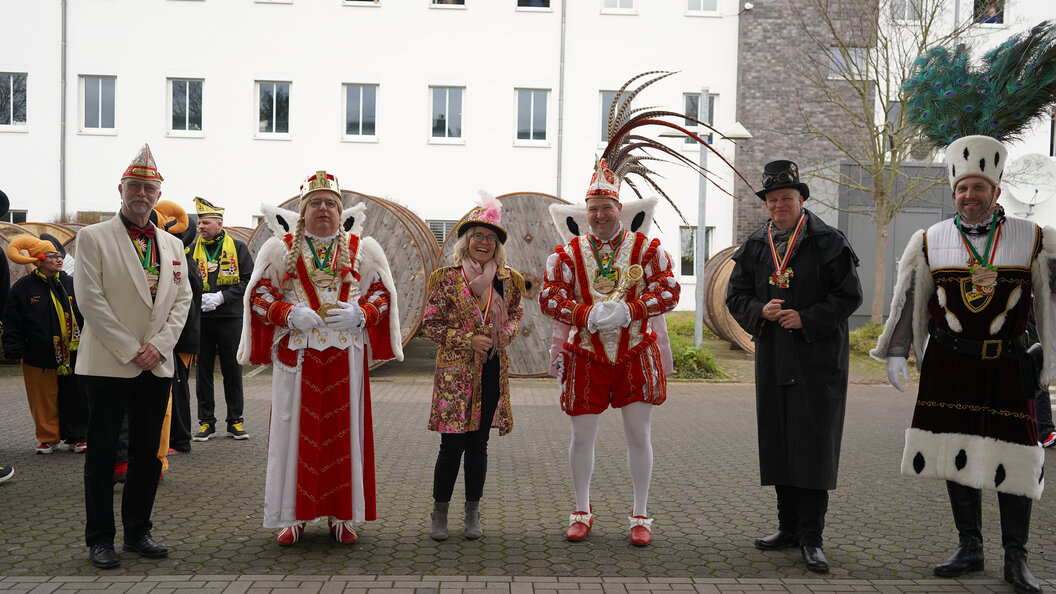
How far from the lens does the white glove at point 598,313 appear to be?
4.47 m

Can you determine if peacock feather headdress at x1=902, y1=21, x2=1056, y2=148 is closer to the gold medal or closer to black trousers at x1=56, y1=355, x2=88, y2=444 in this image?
the gold medal

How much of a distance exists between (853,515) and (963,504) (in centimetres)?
111

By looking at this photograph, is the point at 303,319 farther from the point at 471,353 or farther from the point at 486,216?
the point at 486,216

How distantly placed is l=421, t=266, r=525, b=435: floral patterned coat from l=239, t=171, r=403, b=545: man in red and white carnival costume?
0.37 meters

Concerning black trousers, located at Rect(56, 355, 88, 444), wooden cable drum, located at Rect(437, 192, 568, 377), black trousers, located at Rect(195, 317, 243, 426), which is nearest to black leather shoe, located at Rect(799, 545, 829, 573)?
black trousers, located at Rect(195, 317, 243, 426)

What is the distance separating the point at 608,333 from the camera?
4609 millimetres

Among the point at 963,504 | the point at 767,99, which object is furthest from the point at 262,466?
the point at 767,99

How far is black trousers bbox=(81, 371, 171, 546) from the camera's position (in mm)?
4148

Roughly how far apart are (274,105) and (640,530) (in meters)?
19.0

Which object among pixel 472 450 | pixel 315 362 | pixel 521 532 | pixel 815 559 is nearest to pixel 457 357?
pixel 472 450

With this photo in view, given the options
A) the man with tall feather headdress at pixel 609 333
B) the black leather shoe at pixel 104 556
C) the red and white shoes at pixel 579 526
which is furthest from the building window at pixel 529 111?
the black leather shoe at pixel 104 556

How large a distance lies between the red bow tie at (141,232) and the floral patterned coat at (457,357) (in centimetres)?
158

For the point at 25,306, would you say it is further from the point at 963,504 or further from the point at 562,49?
the point at 562,49

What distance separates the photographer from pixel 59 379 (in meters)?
7.00
